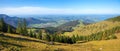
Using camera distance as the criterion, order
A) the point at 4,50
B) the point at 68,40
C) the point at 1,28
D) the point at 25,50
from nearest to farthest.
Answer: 1. the point at 4,50
2. the point at 25,50
3. the point at 1,28
4. the point at 68,40

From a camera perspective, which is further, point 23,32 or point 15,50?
point 23,32

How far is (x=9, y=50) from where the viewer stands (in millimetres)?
43125

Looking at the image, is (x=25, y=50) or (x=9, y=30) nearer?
(x=25, y=50)

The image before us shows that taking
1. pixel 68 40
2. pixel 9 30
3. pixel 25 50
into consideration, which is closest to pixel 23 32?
pixel 9 30

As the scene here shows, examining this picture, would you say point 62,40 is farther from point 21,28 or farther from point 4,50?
point 4,50

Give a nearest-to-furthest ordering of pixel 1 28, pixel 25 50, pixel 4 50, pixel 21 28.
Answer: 1. pixel 4 50
2. pixel 25 50
3. pixel 1 28
4. pixel 21 28

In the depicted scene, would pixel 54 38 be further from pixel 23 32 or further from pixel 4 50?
pixel 4 50

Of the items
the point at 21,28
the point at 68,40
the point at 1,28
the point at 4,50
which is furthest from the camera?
the point at 68,40

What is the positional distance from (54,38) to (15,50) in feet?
354

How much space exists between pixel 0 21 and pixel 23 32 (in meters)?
19.7

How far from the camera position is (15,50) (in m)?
44.1

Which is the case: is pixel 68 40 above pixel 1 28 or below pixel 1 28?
below

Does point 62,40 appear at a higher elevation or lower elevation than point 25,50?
lower

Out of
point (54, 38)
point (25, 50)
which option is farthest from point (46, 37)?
point (25, 50)
